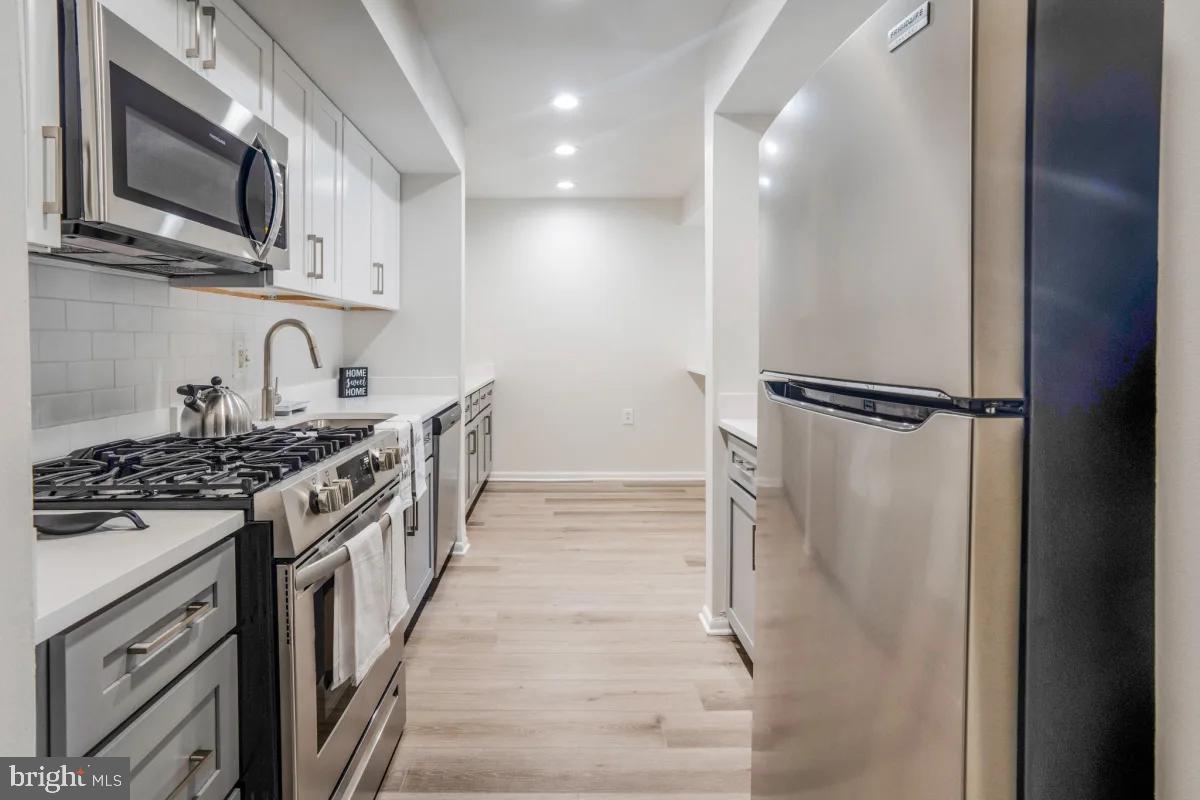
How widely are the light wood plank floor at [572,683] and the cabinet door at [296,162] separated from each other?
140 cm

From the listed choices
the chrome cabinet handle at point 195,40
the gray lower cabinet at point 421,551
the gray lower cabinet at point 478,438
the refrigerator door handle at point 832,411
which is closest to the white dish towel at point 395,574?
the gray lower cabinet at point 421,551

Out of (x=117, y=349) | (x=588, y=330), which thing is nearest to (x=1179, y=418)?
(x=117, y=349)

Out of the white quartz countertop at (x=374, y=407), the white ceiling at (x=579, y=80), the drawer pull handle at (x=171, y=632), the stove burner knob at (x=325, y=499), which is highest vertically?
the white ceiling at (x=579, y=80)

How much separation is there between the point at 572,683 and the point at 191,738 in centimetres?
145

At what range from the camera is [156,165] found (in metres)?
1.29

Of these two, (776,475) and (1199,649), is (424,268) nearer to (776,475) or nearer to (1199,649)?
(776,475)

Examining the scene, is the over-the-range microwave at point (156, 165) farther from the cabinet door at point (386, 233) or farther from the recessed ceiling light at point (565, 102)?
the recessed ceiling light at point (565, 102)

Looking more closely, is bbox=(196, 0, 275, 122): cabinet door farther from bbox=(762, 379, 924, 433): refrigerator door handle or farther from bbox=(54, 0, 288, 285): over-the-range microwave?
bbox=(762, 379, 924, 433): refrigerator door handle

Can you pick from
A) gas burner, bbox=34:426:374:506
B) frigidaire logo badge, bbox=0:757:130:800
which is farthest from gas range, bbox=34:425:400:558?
frigidaire logo badge, bbox=0:757:130:800

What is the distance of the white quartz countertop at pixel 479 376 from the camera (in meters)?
4.51

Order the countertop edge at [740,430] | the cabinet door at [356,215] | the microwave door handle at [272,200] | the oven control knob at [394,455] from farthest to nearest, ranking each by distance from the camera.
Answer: the cabinet door at [356,215] < the countertop edge at [740,430] < the oven control knob at [394,455] < the microwave door handle at [272,200]

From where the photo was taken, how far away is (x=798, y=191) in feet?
3.89

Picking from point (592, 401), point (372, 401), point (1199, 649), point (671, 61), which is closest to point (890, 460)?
point (1199, 649)

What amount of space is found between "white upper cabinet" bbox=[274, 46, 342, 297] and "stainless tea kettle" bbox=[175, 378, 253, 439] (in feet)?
1.20
